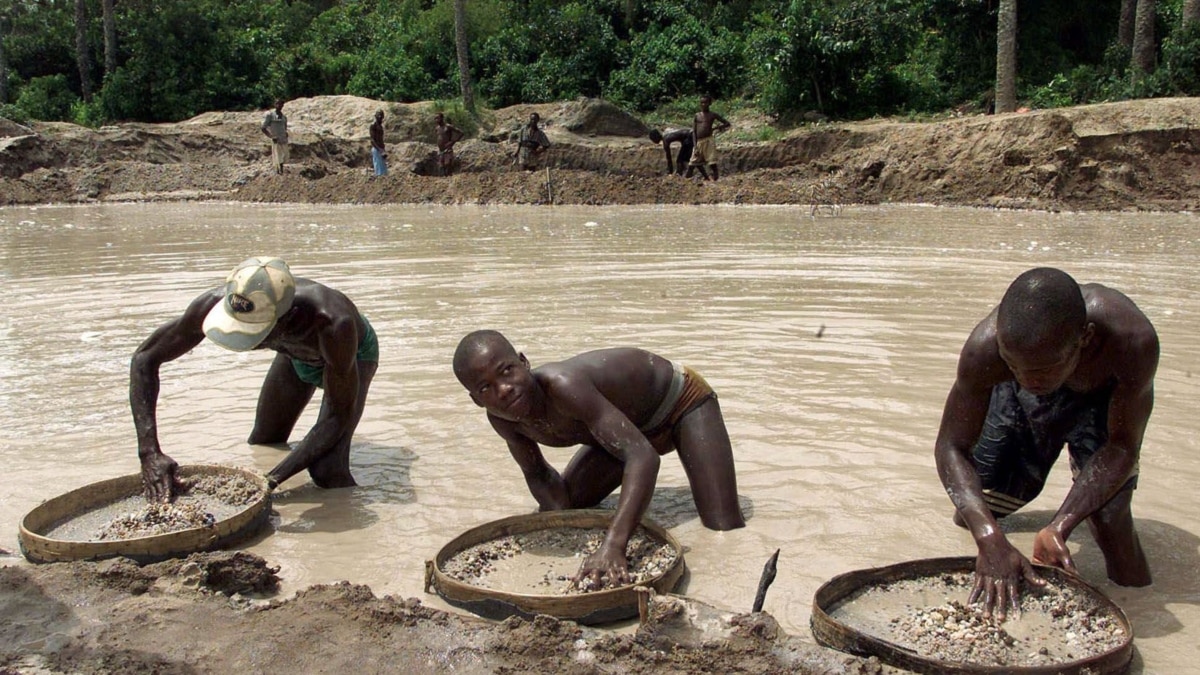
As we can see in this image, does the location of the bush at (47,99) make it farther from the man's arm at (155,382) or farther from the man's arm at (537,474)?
the man's arm at (537,474)

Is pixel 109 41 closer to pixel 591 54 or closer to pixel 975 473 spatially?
pixel 591 54

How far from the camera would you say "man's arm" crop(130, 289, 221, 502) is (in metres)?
3.82

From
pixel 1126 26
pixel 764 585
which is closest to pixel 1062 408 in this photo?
pixel 764 585

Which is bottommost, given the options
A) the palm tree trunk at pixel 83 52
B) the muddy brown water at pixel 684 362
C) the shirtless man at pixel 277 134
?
the muddy brown water at pixel 684 362

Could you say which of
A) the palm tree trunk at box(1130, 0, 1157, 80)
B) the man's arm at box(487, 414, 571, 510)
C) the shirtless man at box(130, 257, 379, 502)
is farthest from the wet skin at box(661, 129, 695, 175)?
the man's arm at box(487, 414, 571, 510)

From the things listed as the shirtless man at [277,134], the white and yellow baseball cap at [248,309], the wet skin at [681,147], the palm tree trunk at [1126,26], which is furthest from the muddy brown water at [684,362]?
the shirtless man at [277,134]

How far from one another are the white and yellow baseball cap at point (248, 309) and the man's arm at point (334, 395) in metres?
0.23

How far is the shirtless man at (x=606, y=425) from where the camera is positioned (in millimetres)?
3264

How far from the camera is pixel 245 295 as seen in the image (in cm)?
379

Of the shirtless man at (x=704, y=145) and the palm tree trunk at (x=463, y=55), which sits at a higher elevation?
the palm tree trunk at (x=463, y=55)

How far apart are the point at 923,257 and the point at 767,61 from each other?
1347cm

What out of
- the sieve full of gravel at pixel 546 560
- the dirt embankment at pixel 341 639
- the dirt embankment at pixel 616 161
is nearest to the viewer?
the dirt embankment at pixel 341 639

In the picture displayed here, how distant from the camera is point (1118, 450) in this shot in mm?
2967

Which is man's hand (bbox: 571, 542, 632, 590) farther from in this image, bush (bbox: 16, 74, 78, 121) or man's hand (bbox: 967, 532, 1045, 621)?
bush (bbox: 16, 74, 78, 121)
